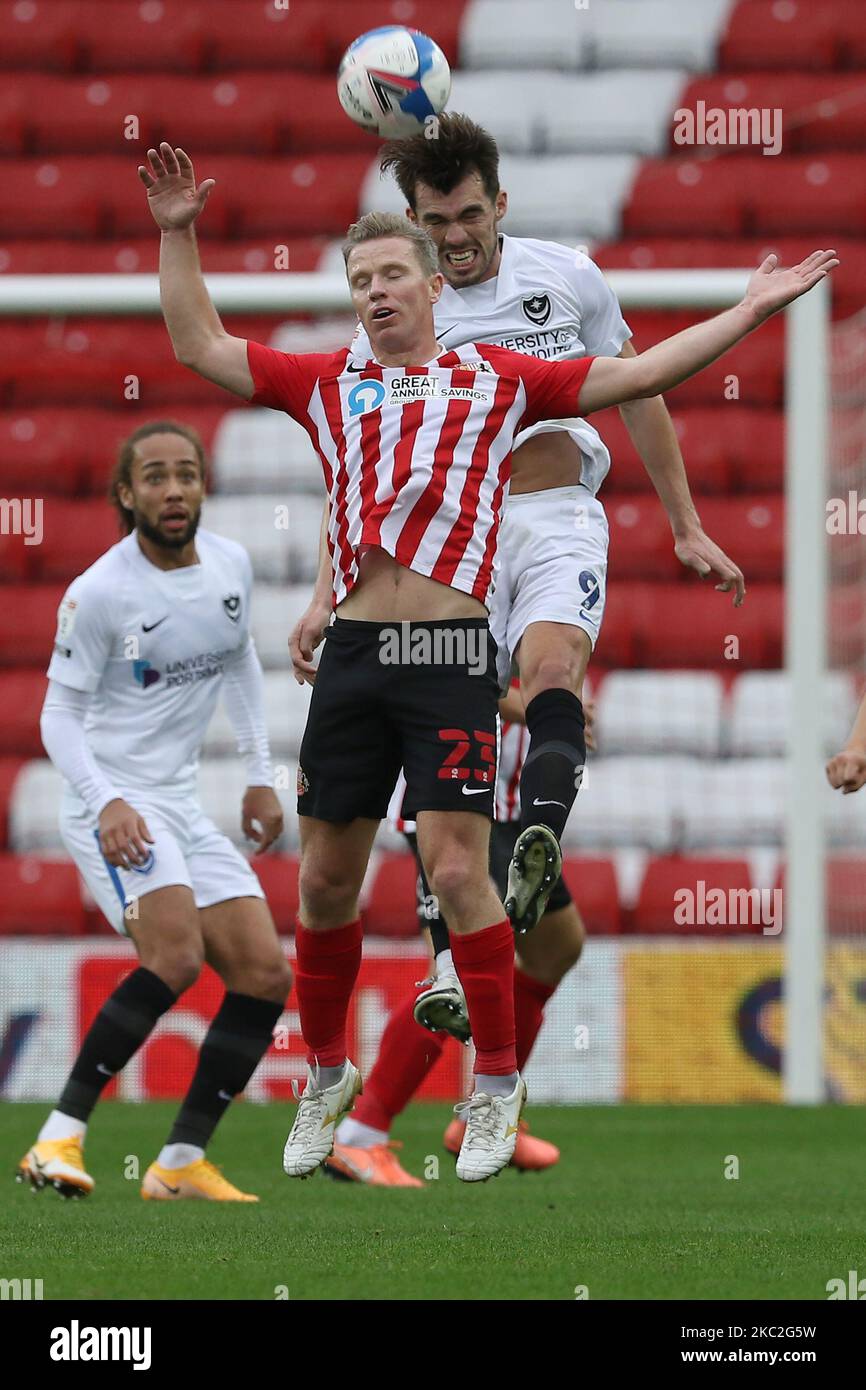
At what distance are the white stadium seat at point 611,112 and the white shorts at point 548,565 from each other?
918 centimetres

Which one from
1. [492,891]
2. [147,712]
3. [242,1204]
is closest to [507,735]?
[147,712]

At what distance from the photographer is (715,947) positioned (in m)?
9.23

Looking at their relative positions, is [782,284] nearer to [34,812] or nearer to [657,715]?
[657,715]

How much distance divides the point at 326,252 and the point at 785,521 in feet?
10.8

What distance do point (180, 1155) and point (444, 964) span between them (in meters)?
1.23

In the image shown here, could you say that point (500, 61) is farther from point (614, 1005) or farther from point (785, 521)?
point (614, 1005)

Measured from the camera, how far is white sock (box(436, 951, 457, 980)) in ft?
16.8

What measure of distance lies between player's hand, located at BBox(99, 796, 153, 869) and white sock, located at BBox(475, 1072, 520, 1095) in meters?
1.61

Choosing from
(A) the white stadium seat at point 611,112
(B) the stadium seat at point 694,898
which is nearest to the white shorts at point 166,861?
(B) the stadium seat at point 694,898

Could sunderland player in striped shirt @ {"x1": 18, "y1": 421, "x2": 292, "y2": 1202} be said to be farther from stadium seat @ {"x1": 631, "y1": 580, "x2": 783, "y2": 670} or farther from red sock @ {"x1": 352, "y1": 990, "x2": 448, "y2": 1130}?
stadium seat @ {"x1": 631, "y1": 580, "x2": 783, "y2": 670}

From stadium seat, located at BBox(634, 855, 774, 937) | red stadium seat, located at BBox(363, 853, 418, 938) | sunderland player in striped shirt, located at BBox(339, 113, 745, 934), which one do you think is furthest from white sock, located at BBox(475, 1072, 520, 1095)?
stadium seat, located at BBox(634, 855, 774, 937)

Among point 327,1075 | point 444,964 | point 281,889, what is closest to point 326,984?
point 327,1075

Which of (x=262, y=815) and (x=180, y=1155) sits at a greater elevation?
(x=262, y=815)

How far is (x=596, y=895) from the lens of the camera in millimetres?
9992
